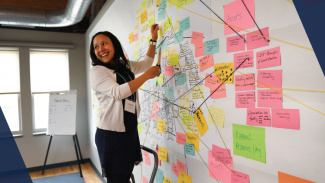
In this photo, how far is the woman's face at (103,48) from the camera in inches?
63.3

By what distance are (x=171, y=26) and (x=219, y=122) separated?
0.80 meters

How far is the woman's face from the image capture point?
161 centimetres

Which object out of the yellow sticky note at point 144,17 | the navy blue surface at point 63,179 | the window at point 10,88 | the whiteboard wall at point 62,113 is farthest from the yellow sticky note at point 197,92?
the window at point 10,88

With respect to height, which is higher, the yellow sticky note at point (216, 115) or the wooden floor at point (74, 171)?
the yellow sticky note at point (216, 115)

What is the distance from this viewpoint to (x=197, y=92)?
4.39 feet

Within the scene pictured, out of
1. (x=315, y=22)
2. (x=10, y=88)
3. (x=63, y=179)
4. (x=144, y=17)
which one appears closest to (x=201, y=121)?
(x=315, y=22)

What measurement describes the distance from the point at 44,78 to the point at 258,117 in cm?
457

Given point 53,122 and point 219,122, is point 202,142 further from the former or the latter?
point 53,122

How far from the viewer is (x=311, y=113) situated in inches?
30.3

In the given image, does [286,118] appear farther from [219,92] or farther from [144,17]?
[144,17]

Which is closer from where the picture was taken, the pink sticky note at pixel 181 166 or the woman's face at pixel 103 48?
the pink sticky note at pixel 181 166

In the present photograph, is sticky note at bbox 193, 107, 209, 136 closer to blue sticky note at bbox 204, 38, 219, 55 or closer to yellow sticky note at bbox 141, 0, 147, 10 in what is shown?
blue sticky note at bbox 204, 38, 219, 55

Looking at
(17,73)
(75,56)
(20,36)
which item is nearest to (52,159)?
(17,73)

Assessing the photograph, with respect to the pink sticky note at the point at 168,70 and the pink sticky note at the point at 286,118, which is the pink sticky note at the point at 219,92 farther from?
the pink sticky note at the point at 168,70
